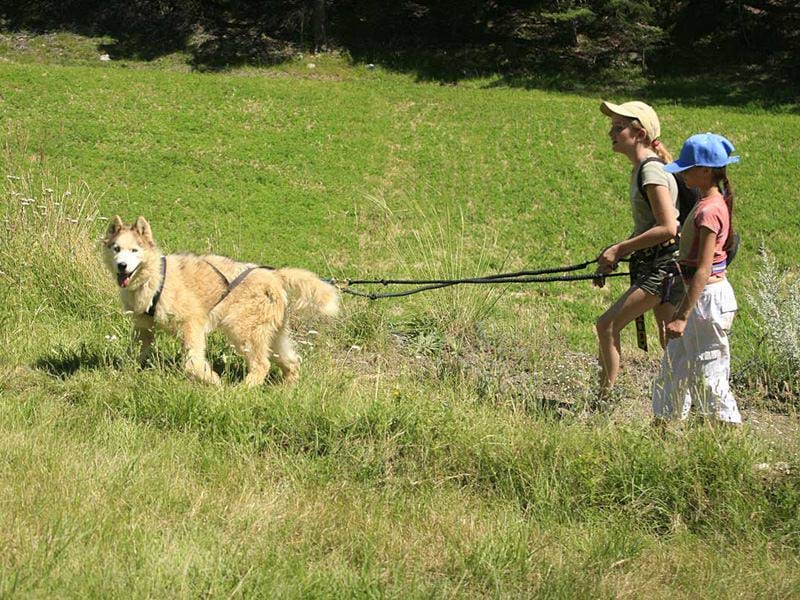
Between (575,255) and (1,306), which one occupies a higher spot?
(1,306)

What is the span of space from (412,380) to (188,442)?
5.26 ft

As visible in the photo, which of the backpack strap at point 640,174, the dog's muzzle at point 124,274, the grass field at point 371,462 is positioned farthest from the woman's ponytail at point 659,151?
the dog's muzzle at point 124,274

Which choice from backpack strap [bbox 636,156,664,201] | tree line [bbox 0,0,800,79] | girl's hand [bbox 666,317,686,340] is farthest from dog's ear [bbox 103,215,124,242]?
tree line [bbox 0,0,800,79]

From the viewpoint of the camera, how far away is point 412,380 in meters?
5.41

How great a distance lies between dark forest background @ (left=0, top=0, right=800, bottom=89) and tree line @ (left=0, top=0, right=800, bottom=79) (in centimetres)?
4

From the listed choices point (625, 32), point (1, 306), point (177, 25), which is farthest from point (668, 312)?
point (177, 25)

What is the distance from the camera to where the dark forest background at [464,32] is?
2588cm

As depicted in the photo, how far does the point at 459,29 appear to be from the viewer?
96.3ft

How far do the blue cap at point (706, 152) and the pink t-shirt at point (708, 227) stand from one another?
0.58 feet

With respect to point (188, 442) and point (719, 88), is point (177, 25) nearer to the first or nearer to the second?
point (719, 88)

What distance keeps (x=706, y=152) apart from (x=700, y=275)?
66cm

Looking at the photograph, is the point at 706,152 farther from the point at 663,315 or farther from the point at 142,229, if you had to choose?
the point at 142,229

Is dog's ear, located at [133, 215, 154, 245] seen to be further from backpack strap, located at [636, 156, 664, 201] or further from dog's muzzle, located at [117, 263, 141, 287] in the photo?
backpack strap, located at [636, 156, 664, 201]

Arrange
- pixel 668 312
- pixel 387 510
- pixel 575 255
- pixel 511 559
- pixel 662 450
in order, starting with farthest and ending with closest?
pixel 575 255 → pixel 668 312 → pixel 662 450 → pixel 387 510 → pixel 511 559
